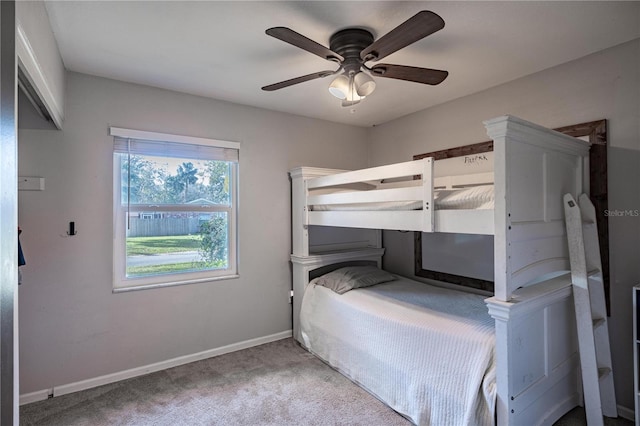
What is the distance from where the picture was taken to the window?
2557 millimetres

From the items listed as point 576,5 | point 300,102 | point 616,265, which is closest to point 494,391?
point 616,265

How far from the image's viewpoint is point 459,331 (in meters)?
1.89

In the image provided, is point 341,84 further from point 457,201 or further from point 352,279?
point 352,279

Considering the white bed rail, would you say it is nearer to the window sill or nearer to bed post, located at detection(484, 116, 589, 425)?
bed post, located at detection(484, 116, 589, 425)

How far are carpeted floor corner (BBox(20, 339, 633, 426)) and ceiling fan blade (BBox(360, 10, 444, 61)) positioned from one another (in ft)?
7.03

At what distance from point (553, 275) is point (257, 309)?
2424mm

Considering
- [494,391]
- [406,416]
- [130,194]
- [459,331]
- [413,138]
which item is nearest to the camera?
[494,391]

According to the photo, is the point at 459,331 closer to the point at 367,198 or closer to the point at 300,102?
the point at 367,198

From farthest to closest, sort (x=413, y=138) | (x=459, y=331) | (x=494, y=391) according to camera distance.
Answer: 1. (x=413, y=138)
2. (x=459, y=331)
3. (x=494, y=391)

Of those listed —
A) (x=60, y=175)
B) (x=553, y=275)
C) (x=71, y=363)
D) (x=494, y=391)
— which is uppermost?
(x=60, y=175)

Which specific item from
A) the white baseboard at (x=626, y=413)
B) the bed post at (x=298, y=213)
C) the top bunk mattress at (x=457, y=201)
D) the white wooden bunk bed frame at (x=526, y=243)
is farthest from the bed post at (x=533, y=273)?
the bed post at (x=298, y=213)

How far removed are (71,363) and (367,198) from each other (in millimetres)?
2462

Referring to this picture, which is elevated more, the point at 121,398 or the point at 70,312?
the point at 70,312

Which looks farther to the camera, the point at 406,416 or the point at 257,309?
the point at 257,309
